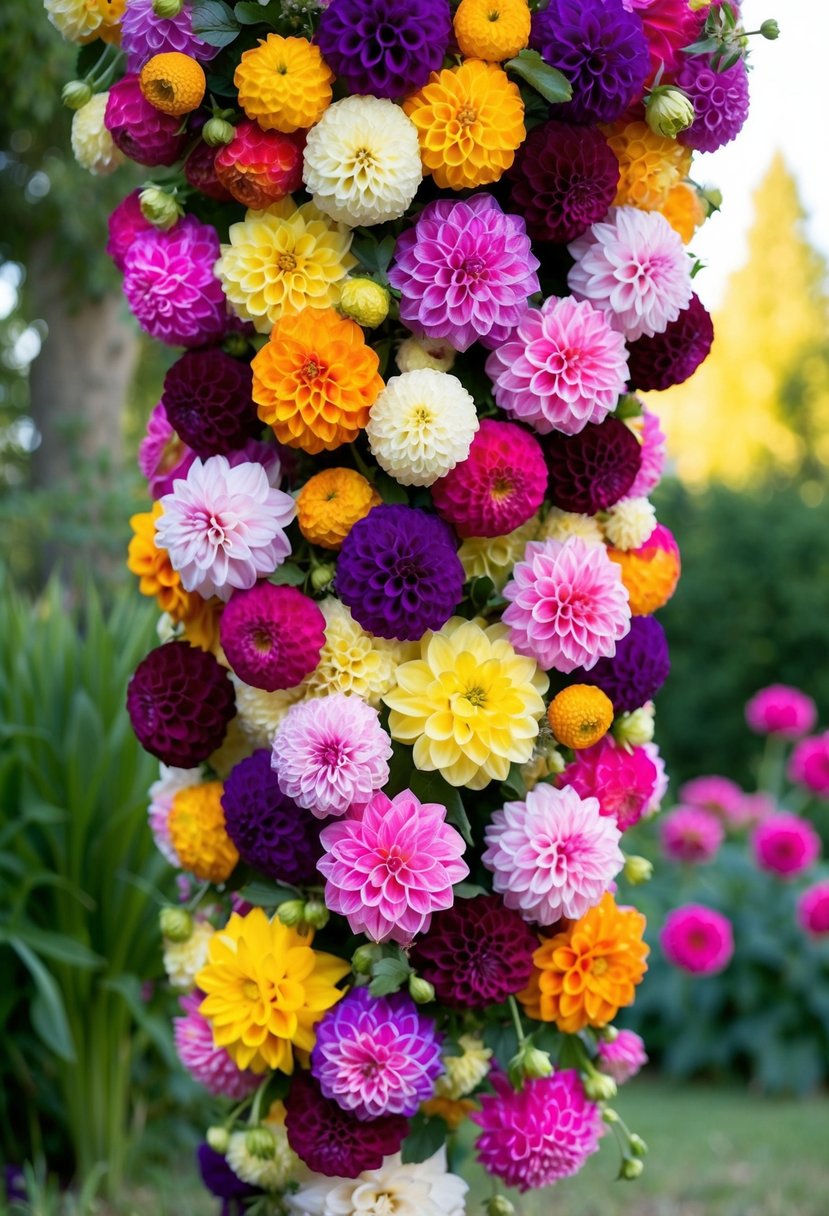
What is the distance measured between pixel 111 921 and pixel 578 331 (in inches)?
71.0

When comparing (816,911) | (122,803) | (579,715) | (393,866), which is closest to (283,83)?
(579,715)

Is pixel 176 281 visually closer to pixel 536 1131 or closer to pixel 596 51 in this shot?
pixel 596 51

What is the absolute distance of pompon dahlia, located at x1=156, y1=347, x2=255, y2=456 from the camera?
5.34ft

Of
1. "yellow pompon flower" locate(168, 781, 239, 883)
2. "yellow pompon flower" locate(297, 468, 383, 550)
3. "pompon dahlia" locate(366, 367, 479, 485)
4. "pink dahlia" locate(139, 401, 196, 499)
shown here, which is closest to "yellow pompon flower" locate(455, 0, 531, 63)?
"pompon dahlia" locate(366, 367, 479, 485)

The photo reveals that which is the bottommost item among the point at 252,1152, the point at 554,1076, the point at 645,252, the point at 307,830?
the point at 252,1152

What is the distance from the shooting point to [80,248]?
20.8 feet

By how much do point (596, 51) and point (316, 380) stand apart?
22.8 inches

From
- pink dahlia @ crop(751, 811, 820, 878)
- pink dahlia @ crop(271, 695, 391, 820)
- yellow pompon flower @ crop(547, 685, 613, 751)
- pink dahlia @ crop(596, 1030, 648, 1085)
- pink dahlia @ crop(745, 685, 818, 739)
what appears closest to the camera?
pink dahlia @ crop(271, 695, 391, 820)

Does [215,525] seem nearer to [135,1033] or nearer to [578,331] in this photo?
[578,331]

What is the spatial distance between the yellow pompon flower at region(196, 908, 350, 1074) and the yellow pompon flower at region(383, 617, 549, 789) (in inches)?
12.7

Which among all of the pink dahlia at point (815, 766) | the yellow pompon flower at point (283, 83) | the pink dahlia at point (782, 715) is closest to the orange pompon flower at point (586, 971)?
the yellow pompon flower at point (283, 83)

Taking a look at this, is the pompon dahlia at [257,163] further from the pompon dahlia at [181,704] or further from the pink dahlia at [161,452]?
the pompon dahlia at [181,704]

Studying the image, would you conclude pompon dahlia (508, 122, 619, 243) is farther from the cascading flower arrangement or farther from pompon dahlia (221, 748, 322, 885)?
pompon dahlia (221, 748, 322, 885)

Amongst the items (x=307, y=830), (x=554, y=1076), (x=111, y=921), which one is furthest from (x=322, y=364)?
(x=111, y=921)
